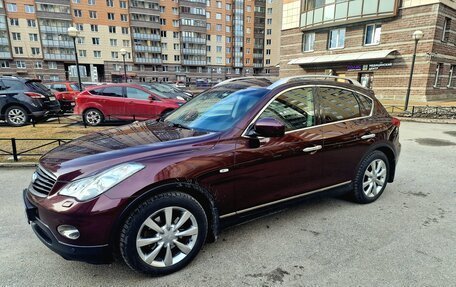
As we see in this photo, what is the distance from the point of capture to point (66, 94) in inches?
557

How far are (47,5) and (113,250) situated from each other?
6966cm

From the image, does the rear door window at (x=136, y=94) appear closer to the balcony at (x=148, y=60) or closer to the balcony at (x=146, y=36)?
the balcony at (x=148, y=60)

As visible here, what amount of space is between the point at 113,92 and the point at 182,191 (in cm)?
892

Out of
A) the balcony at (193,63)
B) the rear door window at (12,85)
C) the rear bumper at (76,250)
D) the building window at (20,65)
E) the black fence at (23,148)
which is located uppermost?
the balcony at (193,63)

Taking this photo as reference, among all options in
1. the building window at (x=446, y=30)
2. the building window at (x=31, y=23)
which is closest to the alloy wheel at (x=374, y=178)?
the building window at (x=446, y=30)

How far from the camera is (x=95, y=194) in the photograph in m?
2.19

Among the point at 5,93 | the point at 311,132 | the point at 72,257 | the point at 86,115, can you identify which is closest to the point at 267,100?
the point at 311,132

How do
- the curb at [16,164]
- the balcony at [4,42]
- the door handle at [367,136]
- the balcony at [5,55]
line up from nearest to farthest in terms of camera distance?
1. the door handle at [367,136]
2. the curb at [16,164]
3. the balcony at [4,42]
4. the balcony at [5,55]

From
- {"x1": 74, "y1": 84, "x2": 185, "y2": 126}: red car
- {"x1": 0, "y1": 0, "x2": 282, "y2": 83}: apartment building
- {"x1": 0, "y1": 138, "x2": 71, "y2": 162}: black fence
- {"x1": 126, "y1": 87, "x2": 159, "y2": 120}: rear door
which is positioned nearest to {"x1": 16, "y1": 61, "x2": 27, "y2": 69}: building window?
{"x1": 0, "y1": 0, "x2": 282, "y2": 83}: apartment building

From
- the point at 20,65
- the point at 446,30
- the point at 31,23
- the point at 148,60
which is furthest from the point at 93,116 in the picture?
the point at 31,23

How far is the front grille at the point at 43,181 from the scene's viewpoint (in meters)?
2.36

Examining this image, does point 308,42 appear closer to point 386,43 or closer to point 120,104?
point 386,43

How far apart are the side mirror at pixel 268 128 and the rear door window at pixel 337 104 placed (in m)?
0.96

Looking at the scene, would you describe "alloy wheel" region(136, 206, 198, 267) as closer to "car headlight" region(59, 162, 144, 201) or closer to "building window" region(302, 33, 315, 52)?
"car headlight" region(59, 162, 144, 201)
